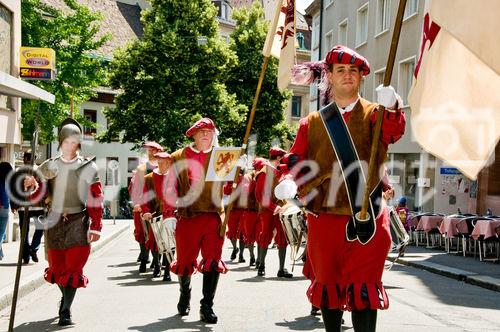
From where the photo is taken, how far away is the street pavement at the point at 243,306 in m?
6.99

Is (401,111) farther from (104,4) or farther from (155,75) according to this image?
(104,4)

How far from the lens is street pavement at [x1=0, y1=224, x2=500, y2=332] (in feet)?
22.9

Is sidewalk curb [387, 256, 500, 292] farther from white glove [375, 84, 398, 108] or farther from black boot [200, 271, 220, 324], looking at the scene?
white glove [375, 84, 398, 108]

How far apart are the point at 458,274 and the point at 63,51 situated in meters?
24.4

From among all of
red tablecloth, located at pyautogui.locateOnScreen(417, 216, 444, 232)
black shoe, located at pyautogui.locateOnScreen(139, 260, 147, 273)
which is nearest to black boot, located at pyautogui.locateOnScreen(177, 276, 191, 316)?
black shoe, located at pyautogui.locateOnScreen(139, 260, 147, 273)

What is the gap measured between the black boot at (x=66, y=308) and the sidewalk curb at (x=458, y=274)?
657 centimetres

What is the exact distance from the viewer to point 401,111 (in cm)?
419

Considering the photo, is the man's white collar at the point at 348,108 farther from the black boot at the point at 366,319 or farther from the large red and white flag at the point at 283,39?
the black boot at the point at 366,319

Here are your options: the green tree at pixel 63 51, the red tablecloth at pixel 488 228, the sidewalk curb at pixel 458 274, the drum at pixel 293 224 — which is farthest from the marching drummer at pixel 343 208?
the green tree at pixel 63 51

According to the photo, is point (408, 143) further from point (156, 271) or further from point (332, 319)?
point (332, 319)

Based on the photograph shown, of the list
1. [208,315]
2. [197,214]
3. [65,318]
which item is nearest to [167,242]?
[197,214]

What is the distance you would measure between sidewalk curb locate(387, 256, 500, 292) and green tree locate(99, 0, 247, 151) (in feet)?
81.9

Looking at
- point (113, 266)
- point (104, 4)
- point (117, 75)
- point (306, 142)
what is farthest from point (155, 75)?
point (306, 142)

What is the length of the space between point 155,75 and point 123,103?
231 centimetres
